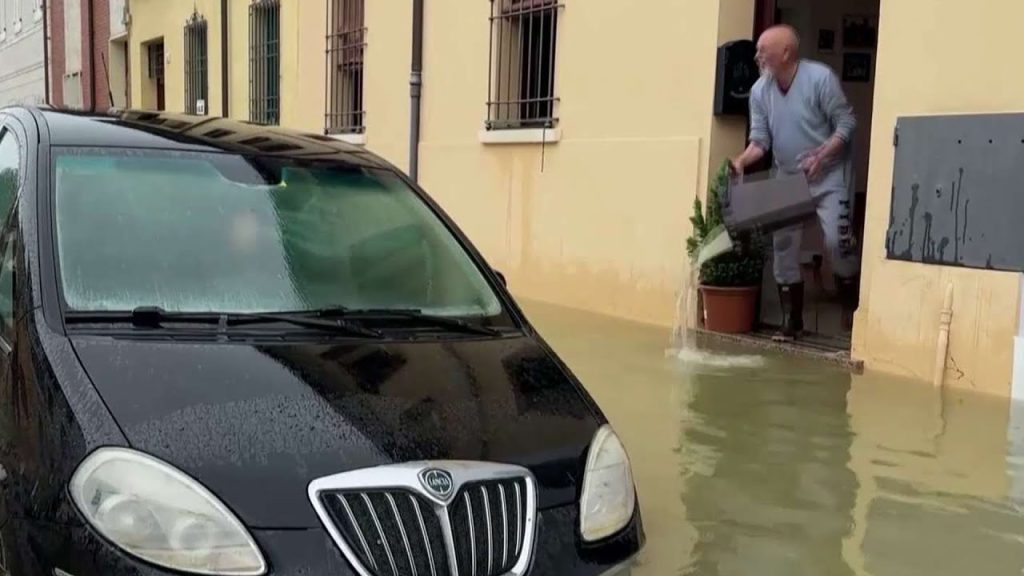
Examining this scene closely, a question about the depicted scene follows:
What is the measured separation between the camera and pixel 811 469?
15.1ft

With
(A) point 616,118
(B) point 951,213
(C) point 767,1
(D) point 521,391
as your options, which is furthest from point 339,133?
(D) point 521,391

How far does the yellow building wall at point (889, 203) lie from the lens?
5625mm

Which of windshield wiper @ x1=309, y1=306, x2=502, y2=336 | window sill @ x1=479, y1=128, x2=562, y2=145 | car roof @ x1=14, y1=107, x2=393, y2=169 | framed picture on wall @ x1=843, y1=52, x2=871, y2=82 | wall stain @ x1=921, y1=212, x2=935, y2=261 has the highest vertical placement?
framed picture on wall @ x1=843, y1=52, x2=871, y2=82

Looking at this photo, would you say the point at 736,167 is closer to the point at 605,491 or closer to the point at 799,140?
the point at 799,140

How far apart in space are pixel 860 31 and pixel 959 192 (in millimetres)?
3839

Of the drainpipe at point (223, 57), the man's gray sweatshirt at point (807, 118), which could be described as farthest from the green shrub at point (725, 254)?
the drainpipe at point (223, 57)

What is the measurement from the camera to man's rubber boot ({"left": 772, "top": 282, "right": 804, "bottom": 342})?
7148 millimetres

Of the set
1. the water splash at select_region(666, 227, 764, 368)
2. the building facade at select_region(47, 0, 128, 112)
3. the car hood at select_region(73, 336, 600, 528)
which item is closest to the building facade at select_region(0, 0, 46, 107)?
the building facade at select_region(47, 0, 128, 112)

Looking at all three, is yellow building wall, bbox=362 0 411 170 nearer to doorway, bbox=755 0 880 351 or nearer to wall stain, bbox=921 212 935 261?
doorway, bbox=755 0 880 351

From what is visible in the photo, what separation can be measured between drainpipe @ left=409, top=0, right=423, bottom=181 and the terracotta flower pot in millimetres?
4723

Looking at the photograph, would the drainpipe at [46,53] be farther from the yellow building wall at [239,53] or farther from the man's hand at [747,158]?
the man's hand at [747,158]

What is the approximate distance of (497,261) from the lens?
32.8 feet

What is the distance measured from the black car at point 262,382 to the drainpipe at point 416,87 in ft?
24.3

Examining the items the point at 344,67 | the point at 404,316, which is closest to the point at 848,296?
the point at 404,316
